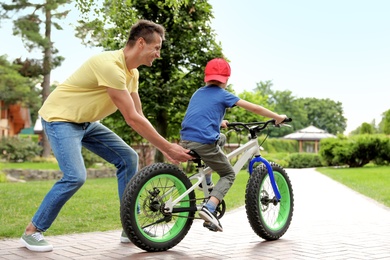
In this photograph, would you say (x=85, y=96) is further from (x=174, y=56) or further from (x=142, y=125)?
(x=174, y=56)

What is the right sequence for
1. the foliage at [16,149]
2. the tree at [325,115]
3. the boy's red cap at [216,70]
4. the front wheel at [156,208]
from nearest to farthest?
1. the front wheel at [156,208]
2. the boy's red cap at [216,70]
3. the foliage at [16,149]
4. the tree at [325,115]

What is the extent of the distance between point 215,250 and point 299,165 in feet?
108

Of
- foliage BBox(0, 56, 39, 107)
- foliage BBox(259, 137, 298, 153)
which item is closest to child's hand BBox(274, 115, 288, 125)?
foliage BBox(0, 56, 39, 107)

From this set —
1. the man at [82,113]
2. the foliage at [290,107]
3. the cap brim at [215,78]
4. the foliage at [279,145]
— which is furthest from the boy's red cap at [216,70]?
the foliage at [290,107]

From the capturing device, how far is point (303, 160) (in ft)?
125

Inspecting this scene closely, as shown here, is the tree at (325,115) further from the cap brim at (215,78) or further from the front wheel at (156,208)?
the front wheel at (156,208)

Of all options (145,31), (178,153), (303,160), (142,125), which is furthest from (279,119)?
(303,160)

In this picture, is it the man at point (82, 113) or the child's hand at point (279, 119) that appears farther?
the child's hand at point (279, 119)

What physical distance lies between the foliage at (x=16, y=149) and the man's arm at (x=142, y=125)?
31660mm

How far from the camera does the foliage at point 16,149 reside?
35.2m

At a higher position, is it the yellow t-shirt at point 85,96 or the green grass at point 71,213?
the yellow t-shirt at point 85,96

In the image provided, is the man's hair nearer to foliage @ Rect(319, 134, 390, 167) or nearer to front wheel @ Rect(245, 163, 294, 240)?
front wheel @ Rect(245, 163, 294, 240)

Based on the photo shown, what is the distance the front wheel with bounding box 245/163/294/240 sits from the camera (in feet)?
18.5

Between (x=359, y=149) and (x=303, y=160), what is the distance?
811 cm
